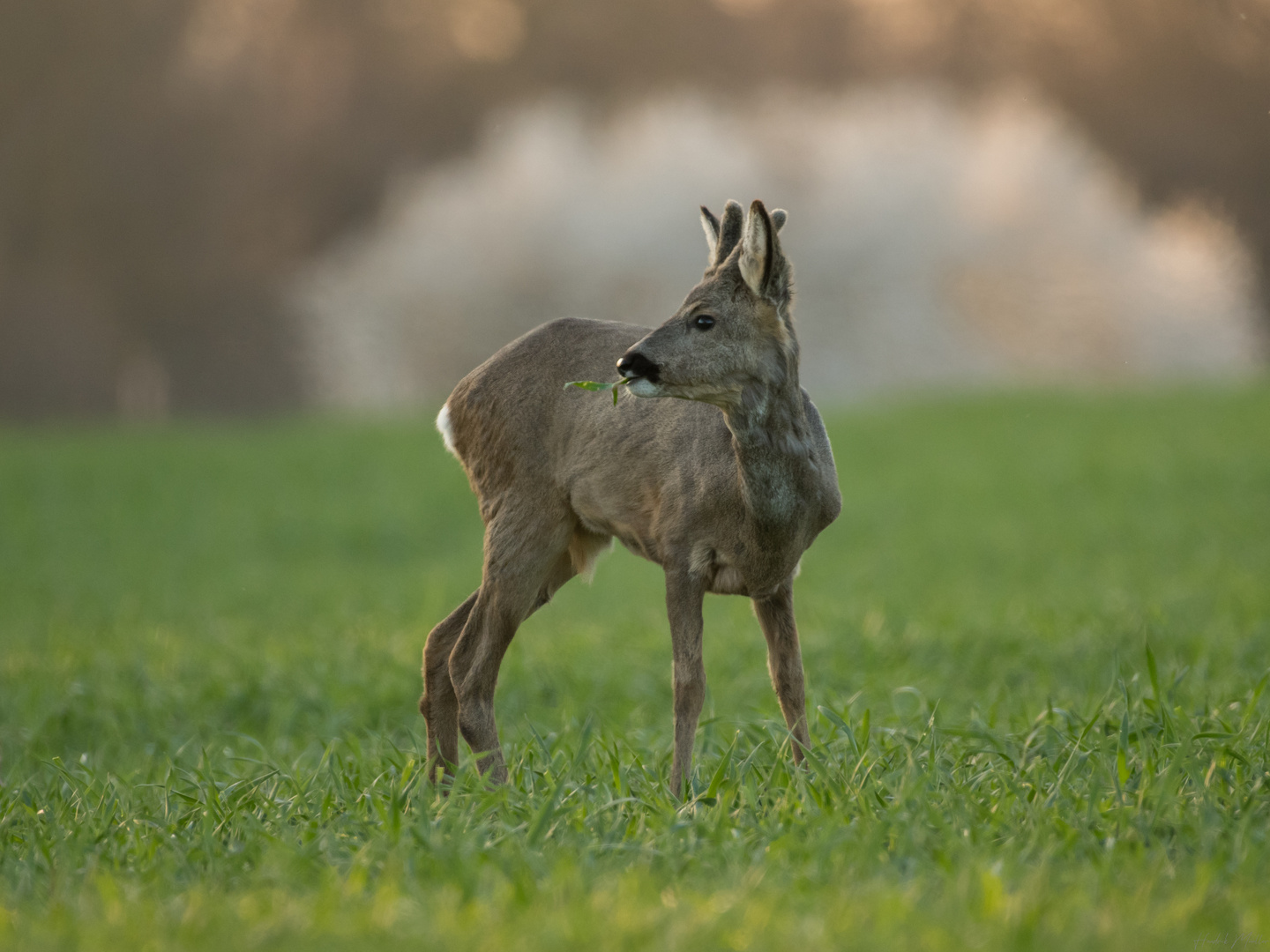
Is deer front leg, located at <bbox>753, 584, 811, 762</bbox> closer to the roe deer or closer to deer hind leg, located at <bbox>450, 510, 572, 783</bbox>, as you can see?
the roe deer

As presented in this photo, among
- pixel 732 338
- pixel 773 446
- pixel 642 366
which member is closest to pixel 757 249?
pixel 732 338

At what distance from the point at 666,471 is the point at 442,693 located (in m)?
1.30

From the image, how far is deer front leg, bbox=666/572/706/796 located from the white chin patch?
0.64 meters

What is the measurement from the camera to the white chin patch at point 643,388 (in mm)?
3699

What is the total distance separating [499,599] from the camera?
448 centimetres

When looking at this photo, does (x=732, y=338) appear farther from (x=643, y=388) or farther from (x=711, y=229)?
(x=711, y=229)

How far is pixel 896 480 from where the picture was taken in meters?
17.9

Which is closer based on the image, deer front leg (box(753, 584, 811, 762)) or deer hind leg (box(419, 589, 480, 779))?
deer front leg (box(753, 584, 811, 762))

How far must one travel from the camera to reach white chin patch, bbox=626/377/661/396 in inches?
146

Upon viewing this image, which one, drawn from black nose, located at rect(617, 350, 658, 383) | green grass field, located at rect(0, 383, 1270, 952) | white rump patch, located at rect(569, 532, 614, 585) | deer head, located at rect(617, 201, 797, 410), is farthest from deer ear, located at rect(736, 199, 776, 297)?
green grass field, located at rect(0, 383, 1270, 952)

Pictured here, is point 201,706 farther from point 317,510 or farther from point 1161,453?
point 1161,453

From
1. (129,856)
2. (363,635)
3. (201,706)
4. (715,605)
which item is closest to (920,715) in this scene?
(129,856)

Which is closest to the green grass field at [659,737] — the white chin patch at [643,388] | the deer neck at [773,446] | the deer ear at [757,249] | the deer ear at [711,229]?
the deer neck at [773,446]

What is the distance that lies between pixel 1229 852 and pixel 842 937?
1.26m
